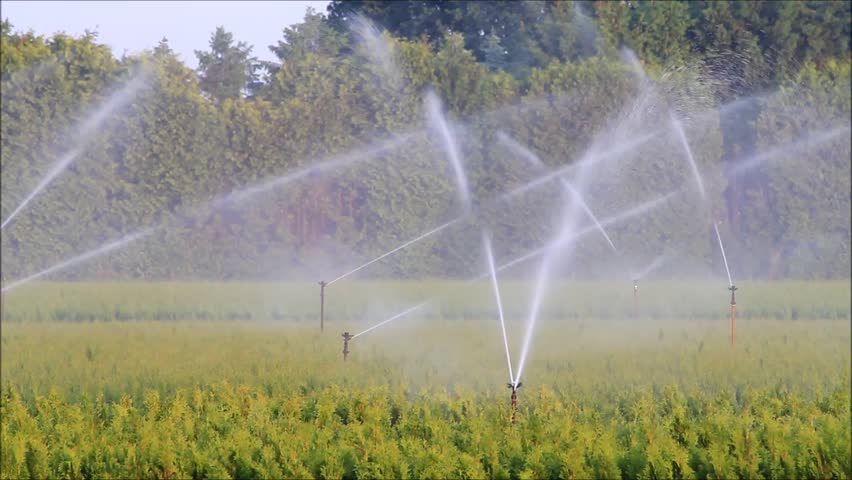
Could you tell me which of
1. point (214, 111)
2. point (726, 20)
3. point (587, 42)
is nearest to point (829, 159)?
point (726, 20)

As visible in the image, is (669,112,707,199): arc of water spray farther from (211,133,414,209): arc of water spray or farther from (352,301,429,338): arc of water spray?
(352,301,429,338): arc of water spray

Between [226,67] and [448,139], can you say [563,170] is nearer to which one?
[448,139]

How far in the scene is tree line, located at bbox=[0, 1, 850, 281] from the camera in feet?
106

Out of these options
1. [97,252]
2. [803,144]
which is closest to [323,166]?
[97,252]

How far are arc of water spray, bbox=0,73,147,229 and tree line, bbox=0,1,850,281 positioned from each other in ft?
0.63

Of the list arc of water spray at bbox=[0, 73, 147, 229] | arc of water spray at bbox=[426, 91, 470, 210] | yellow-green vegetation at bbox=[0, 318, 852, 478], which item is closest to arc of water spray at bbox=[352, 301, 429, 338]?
yellow-green vegetation at bbox=[0, 318, 852, 478]

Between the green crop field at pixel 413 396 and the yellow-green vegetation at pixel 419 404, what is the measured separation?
0.03 m

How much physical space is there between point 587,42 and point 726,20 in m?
5.26

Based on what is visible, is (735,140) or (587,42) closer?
(735,140)

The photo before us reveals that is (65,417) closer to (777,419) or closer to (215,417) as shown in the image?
(215,417)

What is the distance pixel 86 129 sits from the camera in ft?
106

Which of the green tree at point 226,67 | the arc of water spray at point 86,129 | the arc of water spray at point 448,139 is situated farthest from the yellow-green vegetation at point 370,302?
the green tree at point 226,67

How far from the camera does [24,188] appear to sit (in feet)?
106

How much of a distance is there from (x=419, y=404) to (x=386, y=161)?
70.6ft
